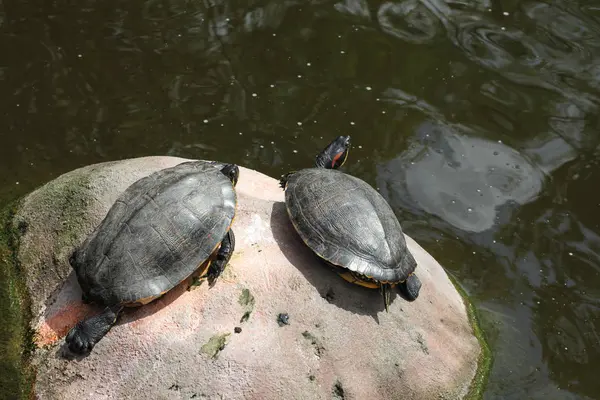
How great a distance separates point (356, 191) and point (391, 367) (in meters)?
1.36

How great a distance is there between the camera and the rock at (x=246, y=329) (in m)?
3.84

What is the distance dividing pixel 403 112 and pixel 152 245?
4.69 m

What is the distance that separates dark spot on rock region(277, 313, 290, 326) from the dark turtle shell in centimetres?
66

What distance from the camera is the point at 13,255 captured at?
4875mm

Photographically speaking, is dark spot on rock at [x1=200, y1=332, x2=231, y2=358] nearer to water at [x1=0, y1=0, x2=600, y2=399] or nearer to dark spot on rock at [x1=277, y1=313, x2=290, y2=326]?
dark spot on rock at [x1=277, y1=313, x2=290, y2=326]

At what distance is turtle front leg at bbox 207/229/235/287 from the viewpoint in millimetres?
4199

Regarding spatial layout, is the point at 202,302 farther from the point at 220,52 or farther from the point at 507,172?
the point at 220,52

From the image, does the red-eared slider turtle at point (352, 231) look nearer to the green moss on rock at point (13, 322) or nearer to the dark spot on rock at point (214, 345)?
the dark spot on rock at point (214, 345)

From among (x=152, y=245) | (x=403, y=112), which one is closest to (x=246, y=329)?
(x=152, y=245)

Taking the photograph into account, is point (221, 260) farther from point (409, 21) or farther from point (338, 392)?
point (409, 21)

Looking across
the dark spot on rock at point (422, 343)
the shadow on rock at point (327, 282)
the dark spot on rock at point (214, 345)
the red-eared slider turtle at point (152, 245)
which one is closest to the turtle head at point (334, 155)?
the shadow on rock at point (327, 282)

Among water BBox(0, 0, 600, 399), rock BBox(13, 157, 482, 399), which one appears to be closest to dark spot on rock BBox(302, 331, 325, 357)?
rock BBox(13, 157, 482, 399)

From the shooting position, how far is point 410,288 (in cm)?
463

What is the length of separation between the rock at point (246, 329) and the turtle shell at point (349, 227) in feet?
0.75
